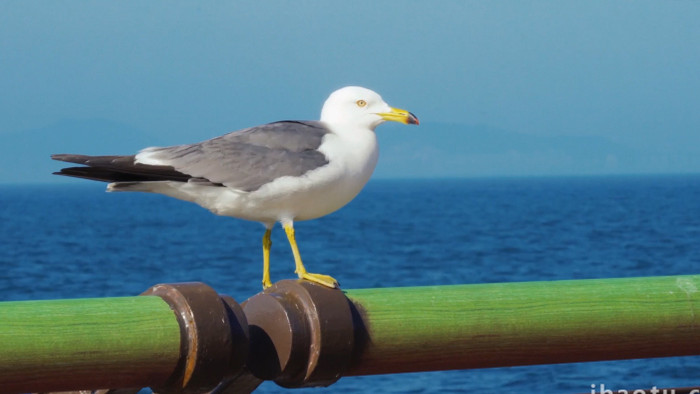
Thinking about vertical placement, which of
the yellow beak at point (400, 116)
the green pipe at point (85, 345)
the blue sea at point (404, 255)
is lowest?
the green pipe at point (85, 345)

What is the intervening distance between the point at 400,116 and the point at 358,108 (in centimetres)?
18

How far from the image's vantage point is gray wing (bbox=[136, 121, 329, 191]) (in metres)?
3.37

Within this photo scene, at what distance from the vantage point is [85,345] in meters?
1.88

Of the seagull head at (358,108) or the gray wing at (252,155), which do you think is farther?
the seagull head at (358,108)

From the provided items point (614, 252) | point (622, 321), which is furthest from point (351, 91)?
point (614, 252)

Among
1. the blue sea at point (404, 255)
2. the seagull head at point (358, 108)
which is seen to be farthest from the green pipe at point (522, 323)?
the blue sea at point (404, 255)

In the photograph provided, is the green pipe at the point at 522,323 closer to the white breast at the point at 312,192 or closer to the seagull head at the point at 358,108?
the white breast at the point at 312,192

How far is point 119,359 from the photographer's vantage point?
1904mm

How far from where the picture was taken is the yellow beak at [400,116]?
3613 mm

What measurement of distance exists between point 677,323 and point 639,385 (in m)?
16.7

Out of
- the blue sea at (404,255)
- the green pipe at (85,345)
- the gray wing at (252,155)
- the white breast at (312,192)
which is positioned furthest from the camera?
the blue sea at (404,255)

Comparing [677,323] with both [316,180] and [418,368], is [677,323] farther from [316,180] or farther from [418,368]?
[316,180]

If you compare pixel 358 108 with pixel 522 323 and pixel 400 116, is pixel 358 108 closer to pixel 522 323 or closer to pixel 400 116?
pixel 400 116

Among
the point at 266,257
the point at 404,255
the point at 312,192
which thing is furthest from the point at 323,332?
the point at 404,255
